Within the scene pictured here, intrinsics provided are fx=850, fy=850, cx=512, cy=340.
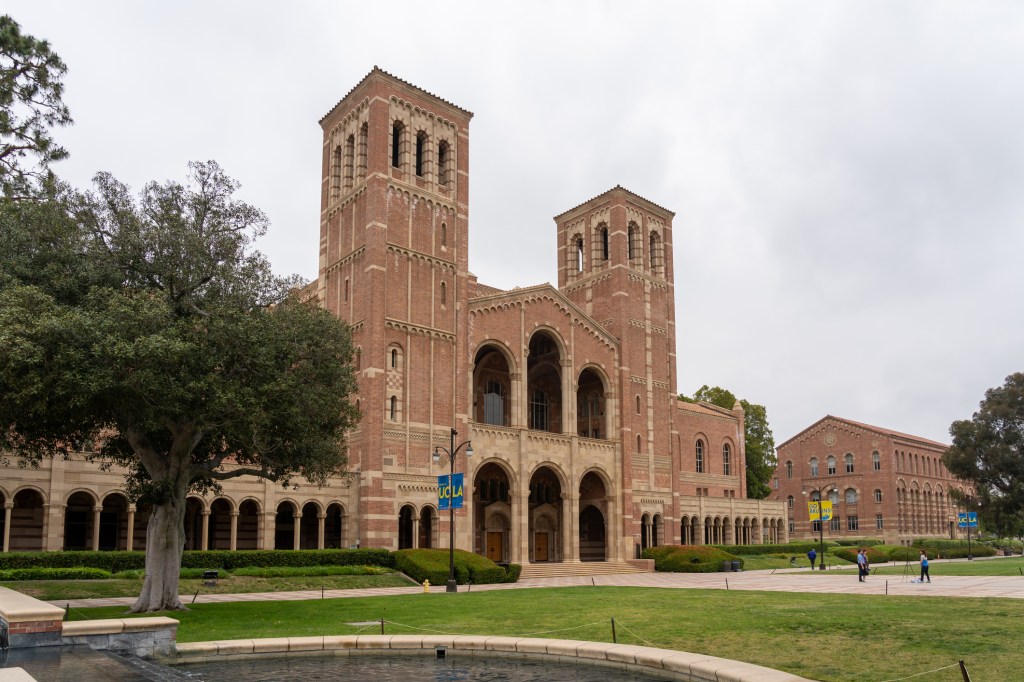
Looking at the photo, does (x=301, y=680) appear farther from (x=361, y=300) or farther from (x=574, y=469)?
(x=574, y=469)

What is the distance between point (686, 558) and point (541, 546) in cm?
952

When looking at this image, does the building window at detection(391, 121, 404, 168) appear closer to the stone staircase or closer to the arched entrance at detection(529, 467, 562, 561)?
the arched entrance at detection(529, 467, 562, 561)

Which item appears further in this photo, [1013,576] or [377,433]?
[377,433]

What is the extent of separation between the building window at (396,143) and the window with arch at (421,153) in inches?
50.6

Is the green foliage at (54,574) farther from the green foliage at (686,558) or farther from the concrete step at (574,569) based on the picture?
the green foliage at (686,558)

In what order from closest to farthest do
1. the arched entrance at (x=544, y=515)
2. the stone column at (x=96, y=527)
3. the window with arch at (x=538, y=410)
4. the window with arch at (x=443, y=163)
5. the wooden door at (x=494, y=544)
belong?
the stone column at (x=96, y=527), the window with arch at (x=443, y=163), the wooden door at (x=494, y=544), the arched entrance at (x=544, y=515), the window with arch at (x=538, y=410)

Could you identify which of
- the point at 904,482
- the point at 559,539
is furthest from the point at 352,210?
the point at 904,482

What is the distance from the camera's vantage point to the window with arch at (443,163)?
50125 mm

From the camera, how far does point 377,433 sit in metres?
42.6

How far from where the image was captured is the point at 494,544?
5219 centimetres

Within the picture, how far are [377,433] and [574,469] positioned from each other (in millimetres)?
15043

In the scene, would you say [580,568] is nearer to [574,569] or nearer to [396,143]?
[574,569]

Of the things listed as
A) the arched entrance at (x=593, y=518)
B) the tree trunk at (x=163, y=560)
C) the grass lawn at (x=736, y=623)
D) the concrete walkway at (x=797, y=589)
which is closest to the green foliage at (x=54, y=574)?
the concrete walkway at (x=797, y=589)

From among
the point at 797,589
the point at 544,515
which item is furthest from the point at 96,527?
the point at 544,515
